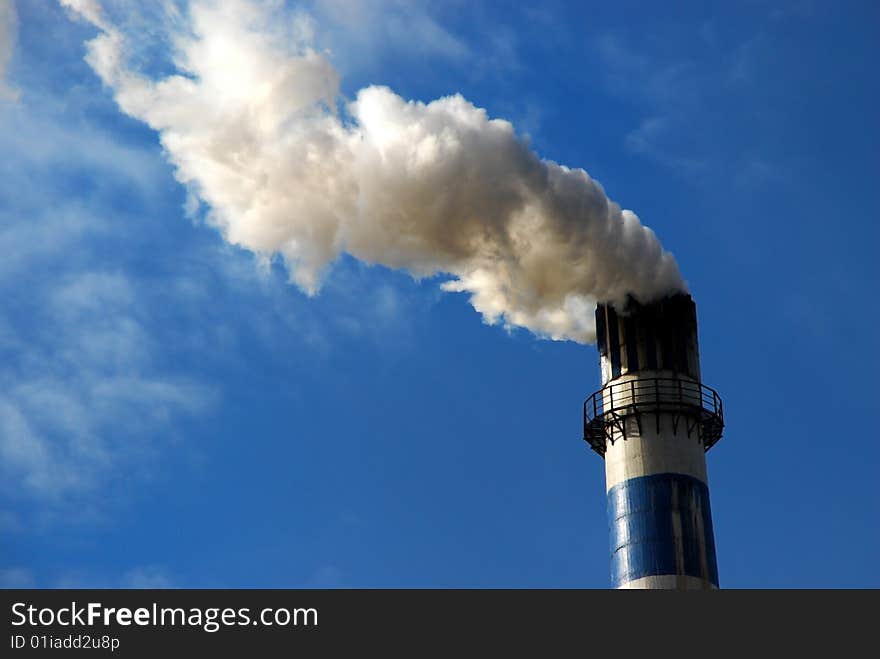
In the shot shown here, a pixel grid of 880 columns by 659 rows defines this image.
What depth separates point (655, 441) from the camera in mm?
40781

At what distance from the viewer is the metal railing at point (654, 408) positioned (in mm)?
41125

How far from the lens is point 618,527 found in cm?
4038

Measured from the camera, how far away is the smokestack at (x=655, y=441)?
129 ft

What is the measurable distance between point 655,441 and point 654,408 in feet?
3.58

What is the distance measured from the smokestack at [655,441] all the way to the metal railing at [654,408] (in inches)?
1.3

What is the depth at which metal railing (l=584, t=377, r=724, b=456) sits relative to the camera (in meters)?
41.1

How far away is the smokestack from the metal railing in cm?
3

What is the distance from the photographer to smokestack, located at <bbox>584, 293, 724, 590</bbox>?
3928cm

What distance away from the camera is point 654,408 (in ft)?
135
